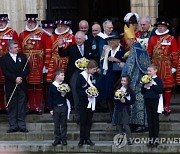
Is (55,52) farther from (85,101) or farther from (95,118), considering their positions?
(85,101)

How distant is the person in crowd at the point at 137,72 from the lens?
1397 centimetres

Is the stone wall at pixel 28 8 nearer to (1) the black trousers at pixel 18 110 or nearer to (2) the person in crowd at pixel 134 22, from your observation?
(2) the person in crowd at pixel 134 22

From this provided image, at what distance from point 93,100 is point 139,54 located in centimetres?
118

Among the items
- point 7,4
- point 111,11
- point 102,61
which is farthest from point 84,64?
point 111,11

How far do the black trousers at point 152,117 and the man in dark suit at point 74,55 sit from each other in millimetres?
1465

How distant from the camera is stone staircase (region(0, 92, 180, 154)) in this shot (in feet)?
44.6

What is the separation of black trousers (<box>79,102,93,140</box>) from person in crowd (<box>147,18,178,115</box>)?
155 cm

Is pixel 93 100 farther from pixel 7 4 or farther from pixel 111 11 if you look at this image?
pixel 111 11

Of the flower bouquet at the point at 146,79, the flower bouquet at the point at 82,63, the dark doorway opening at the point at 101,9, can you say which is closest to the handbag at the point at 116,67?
the flower bouquet at the point at 82,63

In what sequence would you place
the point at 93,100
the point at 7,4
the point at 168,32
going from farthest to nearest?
the point at 7,4 → the point at 168,32 → the point at 93,100

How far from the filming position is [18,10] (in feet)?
52.5

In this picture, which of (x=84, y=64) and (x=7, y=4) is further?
(x=7, y=4)

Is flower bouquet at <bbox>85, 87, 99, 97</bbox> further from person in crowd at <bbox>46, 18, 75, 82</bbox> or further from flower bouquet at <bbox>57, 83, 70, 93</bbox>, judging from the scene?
person in crowd at <bbox>46, 18, 75, 82</bbox>

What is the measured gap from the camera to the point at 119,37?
1412 centimetres
